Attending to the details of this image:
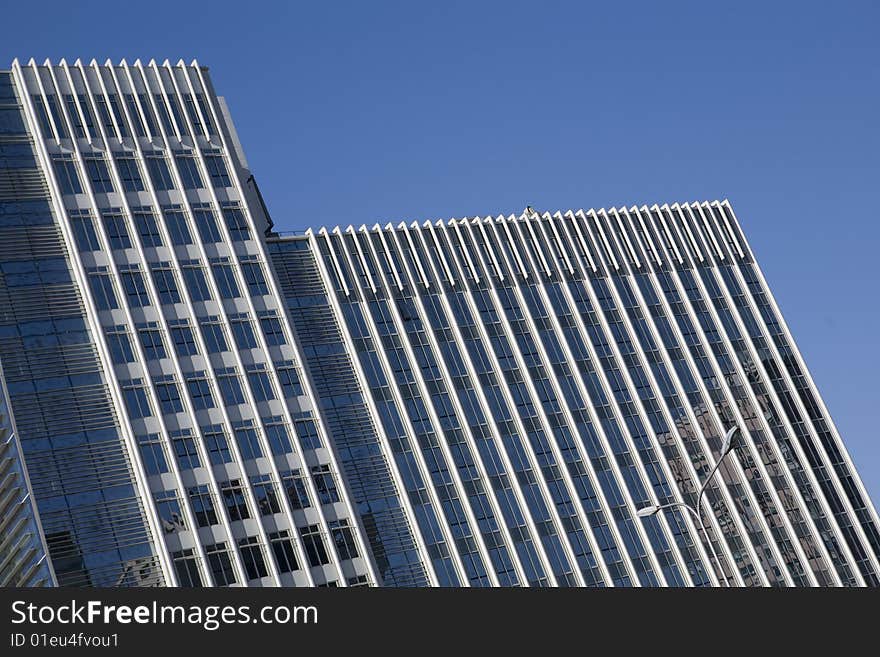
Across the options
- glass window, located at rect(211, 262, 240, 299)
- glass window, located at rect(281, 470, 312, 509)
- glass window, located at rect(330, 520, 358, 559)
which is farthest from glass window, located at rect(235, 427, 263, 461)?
glass window, located at rect(211, 262, 240, 299)

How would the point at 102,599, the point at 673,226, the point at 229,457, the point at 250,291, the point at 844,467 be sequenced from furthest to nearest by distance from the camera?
the point at 673,226, the point at 844,467, the point at 250,291, the point at 229,457, the point at 102,599

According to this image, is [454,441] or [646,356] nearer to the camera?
[454,441]

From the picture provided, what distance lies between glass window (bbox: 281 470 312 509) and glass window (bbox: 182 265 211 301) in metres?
17.4

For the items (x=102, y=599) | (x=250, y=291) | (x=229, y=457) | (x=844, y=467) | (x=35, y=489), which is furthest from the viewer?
(x=844, y=467)

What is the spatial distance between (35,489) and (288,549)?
20.0 meters

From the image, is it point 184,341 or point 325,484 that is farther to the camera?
point 184,341

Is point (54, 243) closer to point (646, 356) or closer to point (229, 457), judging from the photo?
point (229, 457)

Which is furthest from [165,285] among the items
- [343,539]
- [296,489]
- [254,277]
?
[343,539]

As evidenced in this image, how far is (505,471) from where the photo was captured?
4594 inches

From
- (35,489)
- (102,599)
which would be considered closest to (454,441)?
(35,489)

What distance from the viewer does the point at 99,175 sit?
113062 mm

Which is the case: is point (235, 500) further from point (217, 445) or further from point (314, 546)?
point (314, 546)

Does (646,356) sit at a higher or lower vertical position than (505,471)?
higher

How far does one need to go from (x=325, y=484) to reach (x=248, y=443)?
285 inches
